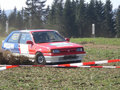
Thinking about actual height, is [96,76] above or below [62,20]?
below

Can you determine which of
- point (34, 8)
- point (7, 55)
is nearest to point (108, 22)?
point (34, 8)

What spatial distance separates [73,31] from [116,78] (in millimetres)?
59134

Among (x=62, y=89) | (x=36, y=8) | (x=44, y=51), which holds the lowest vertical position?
(x=62, y=89)

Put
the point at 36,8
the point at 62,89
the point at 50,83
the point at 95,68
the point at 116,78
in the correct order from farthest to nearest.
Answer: the point at 36,8 → the point at 95,68 → the point at 116,78 → the point at 50,83 → the point at 62,89

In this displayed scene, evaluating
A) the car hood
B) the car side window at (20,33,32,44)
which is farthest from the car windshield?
the car hood

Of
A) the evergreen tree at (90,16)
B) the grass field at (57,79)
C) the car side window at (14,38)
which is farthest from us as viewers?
the evergreen tree at (90,16)

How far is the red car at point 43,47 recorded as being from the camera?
10648 mm

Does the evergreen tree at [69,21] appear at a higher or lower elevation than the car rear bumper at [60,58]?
higher

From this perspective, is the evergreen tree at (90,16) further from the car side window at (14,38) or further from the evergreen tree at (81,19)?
the car side window at (14,38)

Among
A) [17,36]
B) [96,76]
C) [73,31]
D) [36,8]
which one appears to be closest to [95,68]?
[96,76]

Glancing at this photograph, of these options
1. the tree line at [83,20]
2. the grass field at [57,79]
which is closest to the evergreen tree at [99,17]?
the tree line at [83,20]

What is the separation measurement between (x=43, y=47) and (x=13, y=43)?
1.99 m

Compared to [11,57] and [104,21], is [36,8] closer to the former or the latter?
[104,21]

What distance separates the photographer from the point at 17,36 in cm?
1238
